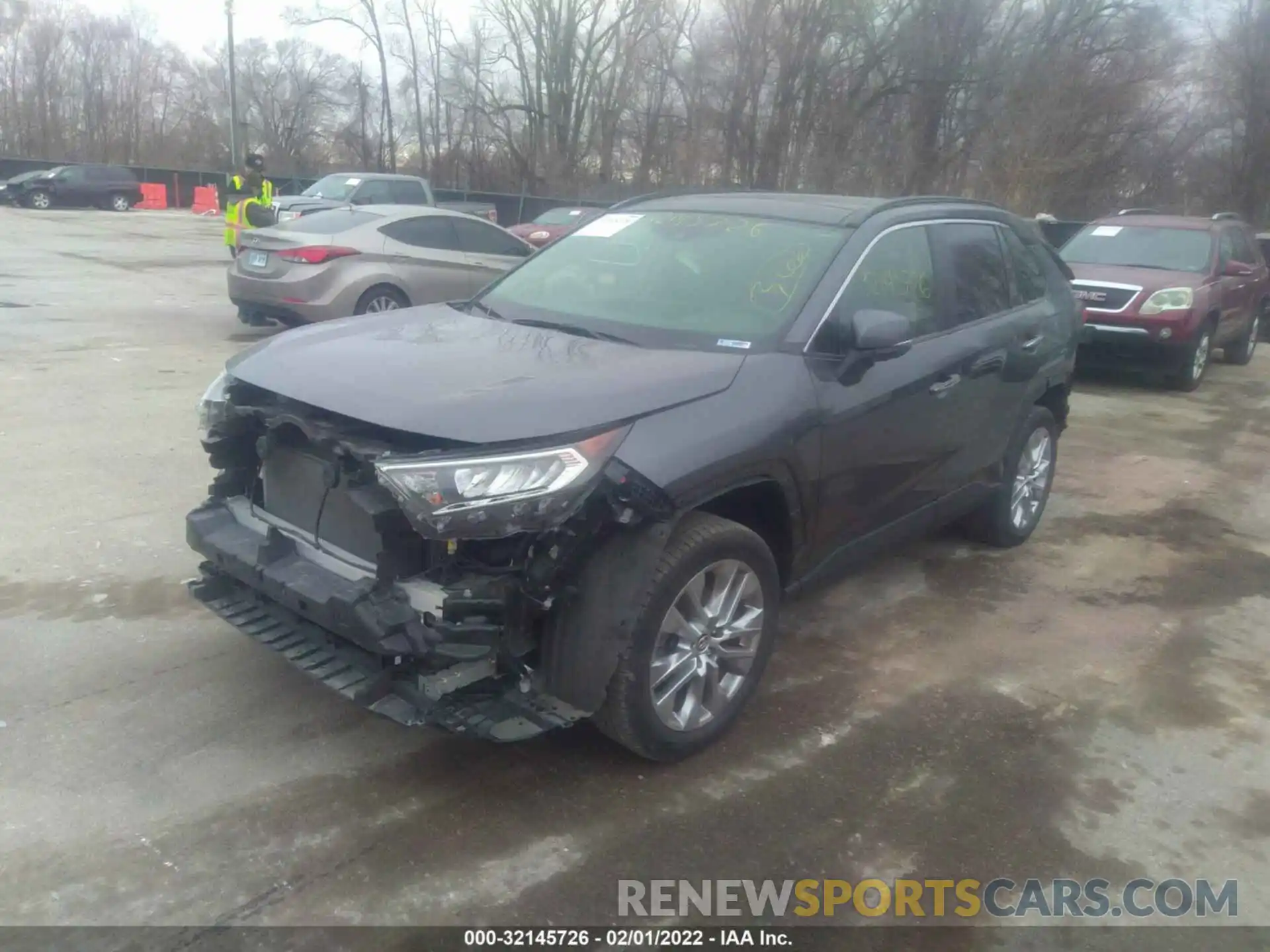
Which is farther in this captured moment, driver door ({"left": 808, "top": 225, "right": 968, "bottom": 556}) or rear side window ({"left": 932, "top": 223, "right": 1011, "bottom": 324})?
rear side window ({"left": 932, "top": 223, "right": 1011, "bottom": 324})

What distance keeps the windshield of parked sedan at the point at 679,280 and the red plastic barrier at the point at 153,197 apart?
131ft

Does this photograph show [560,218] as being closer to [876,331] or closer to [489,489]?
[876,331]

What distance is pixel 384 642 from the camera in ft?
10.2

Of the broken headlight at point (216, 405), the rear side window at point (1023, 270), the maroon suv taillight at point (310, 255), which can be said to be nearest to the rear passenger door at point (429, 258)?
the maroon suv taillight at point (310, 255)

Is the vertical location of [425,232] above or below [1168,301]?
above

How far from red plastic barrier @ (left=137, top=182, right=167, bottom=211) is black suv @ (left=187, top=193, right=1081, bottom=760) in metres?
40.1

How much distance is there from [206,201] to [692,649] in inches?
1599

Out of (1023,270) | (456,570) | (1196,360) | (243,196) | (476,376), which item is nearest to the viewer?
(456,570)

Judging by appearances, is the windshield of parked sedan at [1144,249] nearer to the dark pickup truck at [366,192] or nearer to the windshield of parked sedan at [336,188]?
the dark pickup truck at [366,192]

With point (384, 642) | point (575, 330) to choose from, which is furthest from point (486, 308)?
point (384, 642)

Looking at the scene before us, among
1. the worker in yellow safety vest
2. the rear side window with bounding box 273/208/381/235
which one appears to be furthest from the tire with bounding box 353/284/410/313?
the worker in yellow safety vest

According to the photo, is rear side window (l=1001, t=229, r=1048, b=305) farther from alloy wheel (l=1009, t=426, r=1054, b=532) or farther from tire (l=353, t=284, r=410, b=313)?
tire (l=353, t=284, r=410, b=313)

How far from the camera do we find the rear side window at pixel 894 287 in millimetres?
4145

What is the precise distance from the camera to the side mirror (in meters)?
3.96
